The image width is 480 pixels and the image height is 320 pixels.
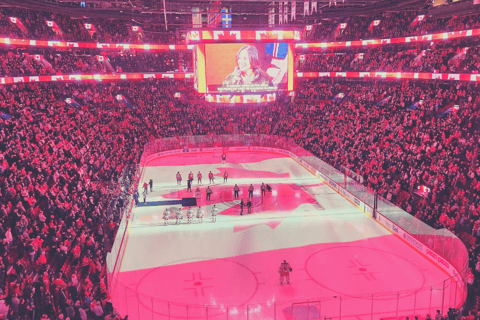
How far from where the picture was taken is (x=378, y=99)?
35.1 metres

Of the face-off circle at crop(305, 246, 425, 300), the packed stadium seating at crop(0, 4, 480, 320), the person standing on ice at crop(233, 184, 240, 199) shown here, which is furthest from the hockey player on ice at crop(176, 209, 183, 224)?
the face-off circle at crop(305, 246, 425, 300)

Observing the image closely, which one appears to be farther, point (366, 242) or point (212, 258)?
point (366, 242)

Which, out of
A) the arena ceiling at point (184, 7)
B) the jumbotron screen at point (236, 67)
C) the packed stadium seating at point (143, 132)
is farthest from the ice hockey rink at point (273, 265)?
the arena ceiling at point (184, 7)

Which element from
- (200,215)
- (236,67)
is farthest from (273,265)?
(236,67)

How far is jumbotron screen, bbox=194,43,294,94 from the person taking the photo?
28500 mm

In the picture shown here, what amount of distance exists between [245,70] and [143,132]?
1227 centimetres

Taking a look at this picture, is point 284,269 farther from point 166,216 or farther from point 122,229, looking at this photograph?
point 166,216

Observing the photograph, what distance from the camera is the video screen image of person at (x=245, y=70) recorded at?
28.6 metres

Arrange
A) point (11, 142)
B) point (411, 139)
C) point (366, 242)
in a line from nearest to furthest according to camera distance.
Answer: point (366, 242) < point (11, 142) < point (411, 139)

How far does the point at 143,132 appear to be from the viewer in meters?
36.1

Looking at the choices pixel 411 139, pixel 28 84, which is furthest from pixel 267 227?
pixel 28 84

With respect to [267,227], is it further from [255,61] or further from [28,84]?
[28,84]

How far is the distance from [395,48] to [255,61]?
49.8ft

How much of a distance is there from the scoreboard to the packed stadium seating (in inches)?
270
